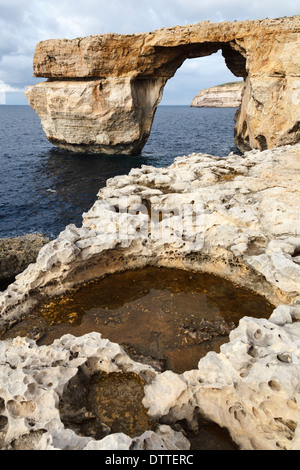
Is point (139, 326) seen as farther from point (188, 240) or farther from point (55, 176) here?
point (55, 176)

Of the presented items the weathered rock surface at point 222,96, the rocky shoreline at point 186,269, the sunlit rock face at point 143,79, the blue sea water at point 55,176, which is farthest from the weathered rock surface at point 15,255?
the weathered rock surface at point 222,96

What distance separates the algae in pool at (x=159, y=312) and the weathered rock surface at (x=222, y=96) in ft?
452

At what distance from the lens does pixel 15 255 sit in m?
12.5

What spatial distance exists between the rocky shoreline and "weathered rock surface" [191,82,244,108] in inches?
5257

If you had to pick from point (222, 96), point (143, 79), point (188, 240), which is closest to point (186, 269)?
point (188, 240)

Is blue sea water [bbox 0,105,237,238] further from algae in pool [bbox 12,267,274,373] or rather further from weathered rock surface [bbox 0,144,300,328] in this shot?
algae in pool [bbox 12,267,274,373]

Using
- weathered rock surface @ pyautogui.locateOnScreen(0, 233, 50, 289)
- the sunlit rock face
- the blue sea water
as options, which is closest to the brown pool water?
weathered rock surface @ pyautogui.locateOnScreen(0, 233, 50, 289)

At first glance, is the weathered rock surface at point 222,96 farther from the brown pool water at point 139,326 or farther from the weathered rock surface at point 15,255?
the brown pool water at point 139,326

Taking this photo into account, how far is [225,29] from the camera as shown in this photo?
2320 centimetres

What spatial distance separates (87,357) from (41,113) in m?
33.7

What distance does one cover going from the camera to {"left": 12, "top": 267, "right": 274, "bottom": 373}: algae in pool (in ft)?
20.7

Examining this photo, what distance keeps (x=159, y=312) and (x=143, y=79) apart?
29885 mm

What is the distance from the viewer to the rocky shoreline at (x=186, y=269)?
4.22 metres

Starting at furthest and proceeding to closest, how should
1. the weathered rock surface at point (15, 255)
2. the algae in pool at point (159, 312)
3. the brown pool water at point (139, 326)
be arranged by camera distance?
the weathered rock surface at point (15, 255) < the algae in pool at point (159, 312) < the brown pool water at point (139, 326)
